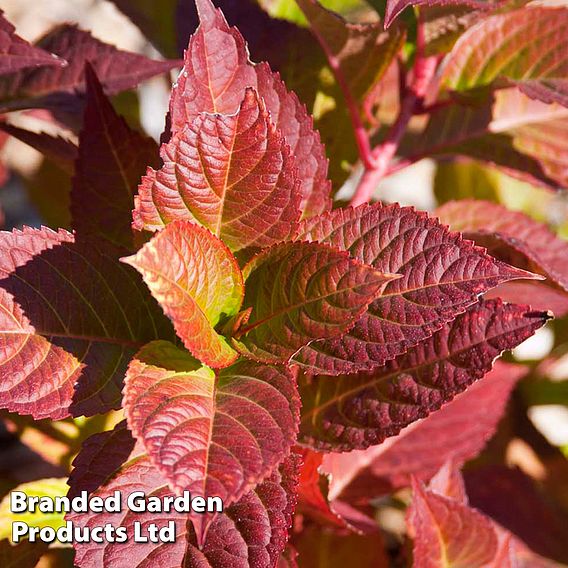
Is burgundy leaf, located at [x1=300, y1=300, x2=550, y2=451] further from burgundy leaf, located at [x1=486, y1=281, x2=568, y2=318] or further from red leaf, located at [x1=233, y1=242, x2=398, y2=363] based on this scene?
burgundy leaf, located at [x1=486, y1=281, x2=568, y2=318]

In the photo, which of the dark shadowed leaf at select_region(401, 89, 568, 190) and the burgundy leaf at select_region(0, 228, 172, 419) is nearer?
the burgundy leaf at select_region(0, 228, 172, 419)

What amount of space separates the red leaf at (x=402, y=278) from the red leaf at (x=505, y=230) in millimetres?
245

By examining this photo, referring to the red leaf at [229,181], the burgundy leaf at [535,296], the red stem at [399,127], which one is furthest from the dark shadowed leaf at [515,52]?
the red leaf at [229,181]

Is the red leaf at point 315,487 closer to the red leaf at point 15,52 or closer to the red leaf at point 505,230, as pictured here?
the red leaf at point 505,230

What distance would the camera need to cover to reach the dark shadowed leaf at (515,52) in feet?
3.10

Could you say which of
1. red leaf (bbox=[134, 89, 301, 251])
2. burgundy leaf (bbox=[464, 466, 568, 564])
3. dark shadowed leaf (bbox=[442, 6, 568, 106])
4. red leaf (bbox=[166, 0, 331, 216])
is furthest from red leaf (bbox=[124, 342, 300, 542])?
burgundy leaf (bbox=[464, 466, 568, 564])

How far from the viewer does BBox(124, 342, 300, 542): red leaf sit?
542 mm

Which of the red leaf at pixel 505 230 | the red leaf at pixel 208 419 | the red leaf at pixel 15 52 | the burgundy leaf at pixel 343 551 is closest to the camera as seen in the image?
the red leaf at pixel 208 419

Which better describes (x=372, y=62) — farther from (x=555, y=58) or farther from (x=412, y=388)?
(x=412, y=388)

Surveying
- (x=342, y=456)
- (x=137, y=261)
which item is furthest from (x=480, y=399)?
(x=137, y=261)

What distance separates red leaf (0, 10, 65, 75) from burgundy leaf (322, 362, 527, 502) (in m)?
0.67

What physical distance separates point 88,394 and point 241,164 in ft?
0.87

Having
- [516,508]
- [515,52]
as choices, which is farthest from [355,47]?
[516,508]

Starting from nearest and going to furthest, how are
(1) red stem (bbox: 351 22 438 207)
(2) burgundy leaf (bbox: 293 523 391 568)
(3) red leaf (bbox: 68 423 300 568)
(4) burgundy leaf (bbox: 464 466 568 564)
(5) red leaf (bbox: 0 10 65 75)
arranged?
(3) red leaf (bbox: 68 423 300 568) < (5) red leaf (bbox: 0 10 65 75) < (1) red stem (bbox: 351 22 438 207) < (2) burgundy leaf (bbox: 293 523 391 568) < (4) burgundy leaf (bbox: 464 466 568 564)
